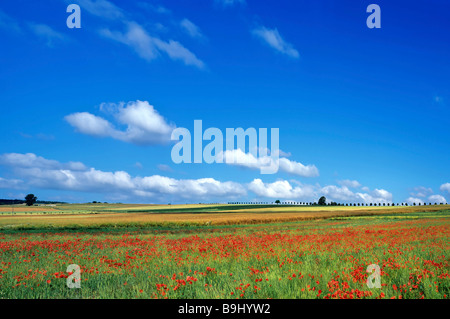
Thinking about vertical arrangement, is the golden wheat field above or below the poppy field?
below

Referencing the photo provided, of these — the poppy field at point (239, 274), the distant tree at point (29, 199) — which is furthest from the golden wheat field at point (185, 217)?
the distant tree at point (29, 199)

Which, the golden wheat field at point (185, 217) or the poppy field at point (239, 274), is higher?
the poppy field at point (239, 274)

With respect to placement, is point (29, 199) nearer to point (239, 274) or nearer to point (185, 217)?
point (185, 217)

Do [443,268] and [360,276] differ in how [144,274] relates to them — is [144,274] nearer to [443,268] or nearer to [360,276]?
[360,276]

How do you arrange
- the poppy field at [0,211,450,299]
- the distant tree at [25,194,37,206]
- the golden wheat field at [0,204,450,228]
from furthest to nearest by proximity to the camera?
the distant tree at [25,194,37,206]
the golden wheat field at [0,204,450,228]
the poppy field at [0,211,450,299]

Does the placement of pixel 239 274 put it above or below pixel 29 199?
above

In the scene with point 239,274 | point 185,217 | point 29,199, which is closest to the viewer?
point 239,274

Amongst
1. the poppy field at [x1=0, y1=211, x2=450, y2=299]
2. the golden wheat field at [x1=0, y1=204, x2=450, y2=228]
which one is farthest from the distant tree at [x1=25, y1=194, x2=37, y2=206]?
the poppy field at [x1=0, y1=211, x2=450, y2=299]

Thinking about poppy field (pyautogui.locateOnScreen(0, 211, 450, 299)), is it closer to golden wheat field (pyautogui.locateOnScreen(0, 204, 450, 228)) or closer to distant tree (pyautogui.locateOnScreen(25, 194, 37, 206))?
golden wheat field (pyautogui.locateOnScreen(0, 204, 450, 228))

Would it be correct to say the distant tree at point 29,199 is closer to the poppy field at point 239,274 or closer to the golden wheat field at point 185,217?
the golden wheat field at point 185,217

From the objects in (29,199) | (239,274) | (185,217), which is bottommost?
(29,199)

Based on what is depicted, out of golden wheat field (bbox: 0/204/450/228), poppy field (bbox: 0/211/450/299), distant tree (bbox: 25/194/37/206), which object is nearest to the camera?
poppy field (bbox: 0/211/450/299)

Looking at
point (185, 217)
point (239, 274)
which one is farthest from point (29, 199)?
point (239, 274)
